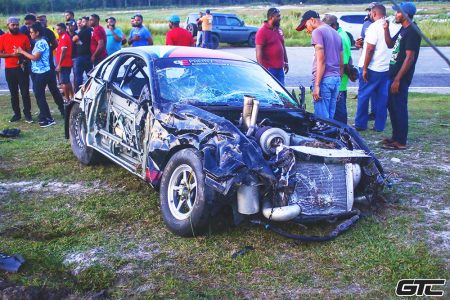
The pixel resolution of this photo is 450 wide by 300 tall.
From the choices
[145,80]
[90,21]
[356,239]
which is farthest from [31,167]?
[90,21]

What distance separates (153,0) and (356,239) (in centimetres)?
6362

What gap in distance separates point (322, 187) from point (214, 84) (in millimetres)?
1714

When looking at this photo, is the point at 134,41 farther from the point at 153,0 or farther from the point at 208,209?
the point at 153,0

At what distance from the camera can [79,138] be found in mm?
6973

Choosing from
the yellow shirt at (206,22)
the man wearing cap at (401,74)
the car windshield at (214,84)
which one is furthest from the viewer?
the yellow shirt at (206,22)

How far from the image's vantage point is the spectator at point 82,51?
34.9 ft

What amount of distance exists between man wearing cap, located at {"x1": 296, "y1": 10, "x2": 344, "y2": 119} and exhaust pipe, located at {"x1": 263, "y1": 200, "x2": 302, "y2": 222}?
2.96 metres

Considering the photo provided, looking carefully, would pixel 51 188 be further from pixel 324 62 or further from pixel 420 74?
pixel 420 74

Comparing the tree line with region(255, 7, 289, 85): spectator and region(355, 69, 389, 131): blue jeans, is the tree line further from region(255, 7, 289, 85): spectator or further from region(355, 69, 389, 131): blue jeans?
region(355, 69, 389, 131): blue jeans

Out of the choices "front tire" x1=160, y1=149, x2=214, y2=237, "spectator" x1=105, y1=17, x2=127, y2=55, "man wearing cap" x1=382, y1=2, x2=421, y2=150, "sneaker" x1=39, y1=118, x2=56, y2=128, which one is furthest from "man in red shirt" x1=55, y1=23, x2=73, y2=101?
"front tire" x1=160, y1=149, x2=214, y2=237

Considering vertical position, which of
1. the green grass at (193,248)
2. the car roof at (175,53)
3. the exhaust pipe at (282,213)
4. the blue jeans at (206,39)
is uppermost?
the car roof at (175,53)

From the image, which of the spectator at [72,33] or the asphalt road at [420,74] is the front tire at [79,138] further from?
the asphalt road at [420,74]

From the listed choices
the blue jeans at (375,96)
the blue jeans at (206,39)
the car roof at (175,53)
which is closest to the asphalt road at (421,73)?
the blue jeans at (206,39)

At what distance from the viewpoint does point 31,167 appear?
6.64m
